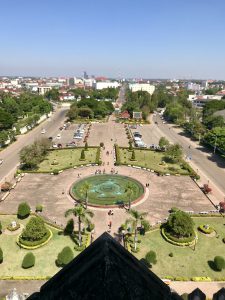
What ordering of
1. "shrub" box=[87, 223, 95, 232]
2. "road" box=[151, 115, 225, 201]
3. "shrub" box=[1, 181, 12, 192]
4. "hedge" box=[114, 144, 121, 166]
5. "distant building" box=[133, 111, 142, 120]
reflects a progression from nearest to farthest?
"shrub" box=[87, 223, 95, 232] < "shrub" box=[1, 181, 12, 192] < "road" box=[151, 115, 225, 201] < "hedge" box=[114, 144, 121, 166] < "distant building" box=[133, 111, 142, 120]

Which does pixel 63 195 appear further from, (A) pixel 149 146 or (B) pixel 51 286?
(B) pixel 51 286

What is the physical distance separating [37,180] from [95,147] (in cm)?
2347

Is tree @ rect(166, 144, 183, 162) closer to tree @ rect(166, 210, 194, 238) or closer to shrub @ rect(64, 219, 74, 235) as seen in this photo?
tree @ rect(166, 210, 194, 238)

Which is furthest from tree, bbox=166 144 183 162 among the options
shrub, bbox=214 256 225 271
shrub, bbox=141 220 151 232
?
shrub, bbox=214 256 225 271

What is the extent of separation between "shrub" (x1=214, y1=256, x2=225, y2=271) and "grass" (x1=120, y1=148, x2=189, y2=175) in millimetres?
25863

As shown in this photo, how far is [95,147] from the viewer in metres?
70.8

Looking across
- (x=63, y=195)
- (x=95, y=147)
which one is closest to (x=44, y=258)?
(x=63, y=195)

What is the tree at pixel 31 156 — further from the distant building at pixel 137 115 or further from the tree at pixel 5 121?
the distant building at pixel 137 115

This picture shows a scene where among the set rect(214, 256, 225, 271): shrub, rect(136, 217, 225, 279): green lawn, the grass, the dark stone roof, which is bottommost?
rect(136, 217, 225, 279): green lawn

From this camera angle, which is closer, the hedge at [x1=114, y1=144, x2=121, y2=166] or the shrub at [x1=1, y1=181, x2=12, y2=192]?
the shrub at [x1=1, y1=181, x2=12, y2=192]

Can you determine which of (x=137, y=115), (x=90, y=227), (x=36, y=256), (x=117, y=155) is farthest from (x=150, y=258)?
(x=137, y=115)

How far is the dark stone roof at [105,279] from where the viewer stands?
13.4ft

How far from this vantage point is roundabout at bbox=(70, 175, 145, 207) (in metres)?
42.3

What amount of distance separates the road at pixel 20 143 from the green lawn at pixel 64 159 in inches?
234
